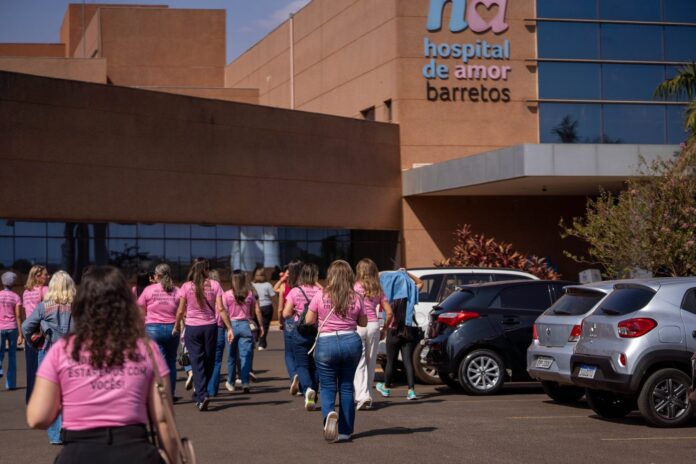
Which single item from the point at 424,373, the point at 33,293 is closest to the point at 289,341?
the point at 424,373

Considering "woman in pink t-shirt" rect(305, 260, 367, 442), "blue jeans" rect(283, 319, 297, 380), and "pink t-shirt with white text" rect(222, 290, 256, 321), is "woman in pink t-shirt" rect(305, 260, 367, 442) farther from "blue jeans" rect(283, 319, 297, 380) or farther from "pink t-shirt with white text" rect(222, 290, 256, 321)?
"pink t-shirt with white text" rect(222, 290, 256, 321)

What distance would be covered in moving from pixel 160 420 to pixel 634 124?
35422mm

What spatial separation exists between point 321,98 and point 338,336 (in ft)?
106

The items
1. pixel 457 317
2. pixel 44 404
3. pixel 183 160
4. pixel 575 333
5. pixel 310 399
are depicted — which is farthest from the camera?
pixel 183 160

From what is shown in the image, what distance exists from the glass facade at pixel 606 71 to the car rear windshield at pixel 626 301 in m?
26.1

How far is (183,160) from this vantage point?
3362 cm

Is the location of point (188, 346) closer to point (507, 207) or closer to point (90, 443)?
point (90, 443)

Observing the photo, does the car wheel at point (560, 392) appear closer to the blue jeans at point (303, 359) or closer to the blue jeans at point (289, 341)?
the blue jeans at point (303, 359)

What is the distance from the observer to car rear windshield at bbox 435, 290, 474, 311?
15766 mm

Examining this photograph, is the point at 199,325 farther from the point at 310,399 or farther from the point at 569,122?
the point at 569,122

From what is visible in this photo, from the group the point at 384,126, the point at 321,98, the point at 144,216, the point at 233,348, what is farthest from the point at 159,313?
the point at 321,98

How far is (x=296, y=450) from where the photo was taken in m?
10.4

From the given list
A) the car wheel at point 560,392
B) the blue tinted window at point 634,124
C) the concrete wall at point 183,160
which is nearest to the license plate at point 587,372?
the car wheel at point 560,392

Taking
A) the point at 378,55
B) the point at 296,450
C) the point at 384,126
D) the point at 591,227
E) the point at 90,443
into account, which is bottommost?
the point at 296,450
